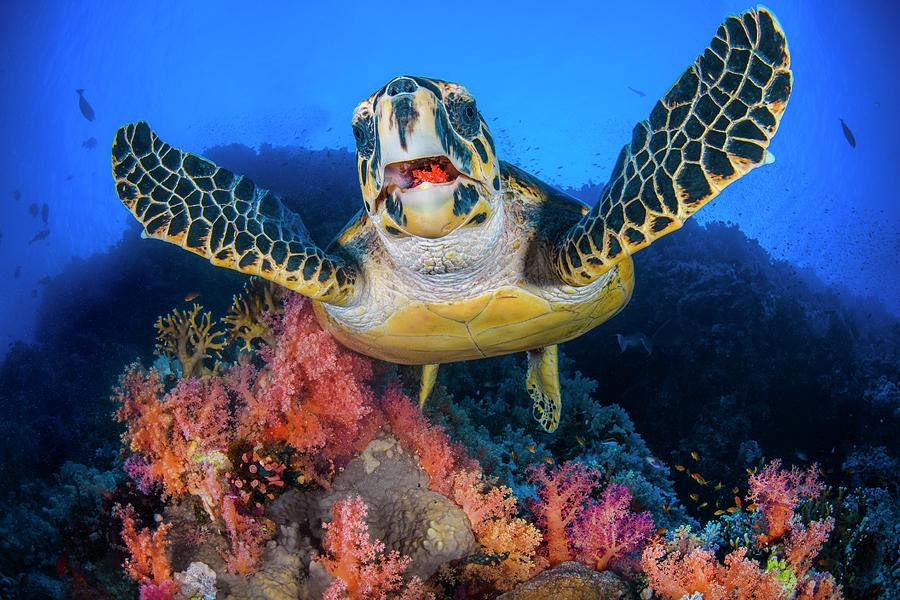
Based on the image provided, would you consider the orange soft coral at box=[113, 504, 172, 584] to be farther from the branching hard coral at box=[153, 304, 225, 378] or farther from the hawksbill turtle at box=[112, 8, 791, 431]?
the branching hard coral at box=[153, 304, 225, 378]

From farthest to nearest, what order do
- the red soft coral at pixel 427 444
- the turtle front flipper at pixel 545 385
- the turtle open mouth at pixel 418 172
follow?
the turtle front flipper at pixel 545 385, the red soft coral at pixel 427 444, the turtle open mouth at pixel 418 172

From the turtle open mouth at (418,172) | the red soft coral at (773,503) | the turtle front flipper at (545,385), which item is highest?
the turtle open mouth at (418,172)

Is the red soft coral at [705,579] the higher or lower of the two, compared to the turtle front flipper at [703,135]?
lower

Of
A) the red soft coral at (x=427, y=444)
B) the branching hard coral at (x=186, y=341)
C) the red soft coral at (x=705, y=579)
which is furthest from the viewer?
the branching hard coral at (x=186, y=341)

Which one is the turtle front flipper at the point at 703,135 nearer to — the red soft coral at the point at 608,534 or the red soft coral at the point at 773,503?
the red soft coral at the point at 608,534

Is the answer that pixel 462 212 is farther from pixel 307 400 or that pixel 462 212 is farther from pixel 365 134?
pixel 307 400

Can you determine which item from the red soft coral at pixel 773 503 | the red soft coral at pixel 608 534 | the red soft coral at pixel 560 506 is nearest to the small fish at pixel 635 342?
the red soft coral at pixel 773 503

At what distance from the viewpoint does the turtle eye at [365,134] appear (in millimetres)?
1699

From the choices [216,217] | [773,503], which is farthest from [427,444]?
[773,503]

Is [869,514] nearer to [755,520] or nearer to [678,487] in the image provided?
[755,520]

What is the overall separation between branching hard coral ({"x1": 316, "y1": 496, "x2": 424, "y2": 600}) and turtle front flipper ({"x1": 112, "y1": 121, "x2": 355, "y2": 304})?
1250 mm

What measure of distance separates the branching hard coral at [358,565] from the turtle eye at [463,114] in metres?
1.75

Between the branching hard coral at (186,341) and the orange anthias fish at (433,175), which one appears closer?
the orange anthias fish at (433,175)

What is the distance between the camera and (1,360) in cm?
988
